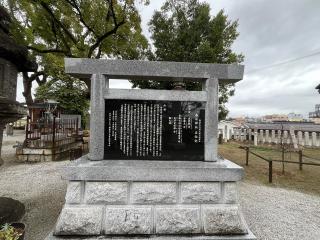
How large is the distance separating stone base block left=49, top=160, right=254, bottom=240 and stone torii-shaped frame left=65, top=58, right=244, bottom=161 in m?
0.48

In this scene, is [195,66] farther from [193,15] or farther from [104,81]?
[193,15]

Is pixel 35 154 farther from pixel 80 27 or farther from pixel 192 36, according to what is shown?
pixel 192 36

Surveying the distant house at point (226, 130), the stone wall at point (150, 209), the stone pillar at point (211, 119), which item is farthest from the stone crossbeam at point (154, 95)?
the distant house at point (226, 130)

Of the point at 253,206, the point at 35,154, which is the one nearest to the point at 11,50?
the point at 253,206

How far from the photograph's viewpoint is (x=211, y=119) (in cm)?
363

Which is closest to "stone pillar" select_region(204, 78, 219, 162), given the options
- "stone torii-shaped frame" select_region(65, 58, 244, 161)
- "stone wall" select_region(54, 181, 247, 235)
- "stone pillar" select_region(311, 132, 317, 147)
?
"stone torii-shaped frame" select_region(65, 58, 244, 161)

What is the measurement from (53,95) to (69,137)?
1120 centimetres

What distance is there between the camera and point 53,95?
73.4 feet

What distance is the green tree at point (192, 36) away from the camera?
11875 millimetres

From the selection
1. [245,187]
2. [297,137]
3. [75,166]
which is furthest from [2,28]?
[297,137]

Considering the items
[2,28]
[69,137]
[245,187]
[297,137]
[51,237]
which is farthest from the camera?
[297,137]

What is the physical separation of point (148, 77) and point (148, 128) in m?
0.82

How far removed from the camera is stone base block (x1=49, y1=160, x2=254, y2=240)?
312 centimetres

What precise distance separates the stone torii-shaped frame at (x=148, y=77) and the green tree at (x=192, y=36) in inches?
297
